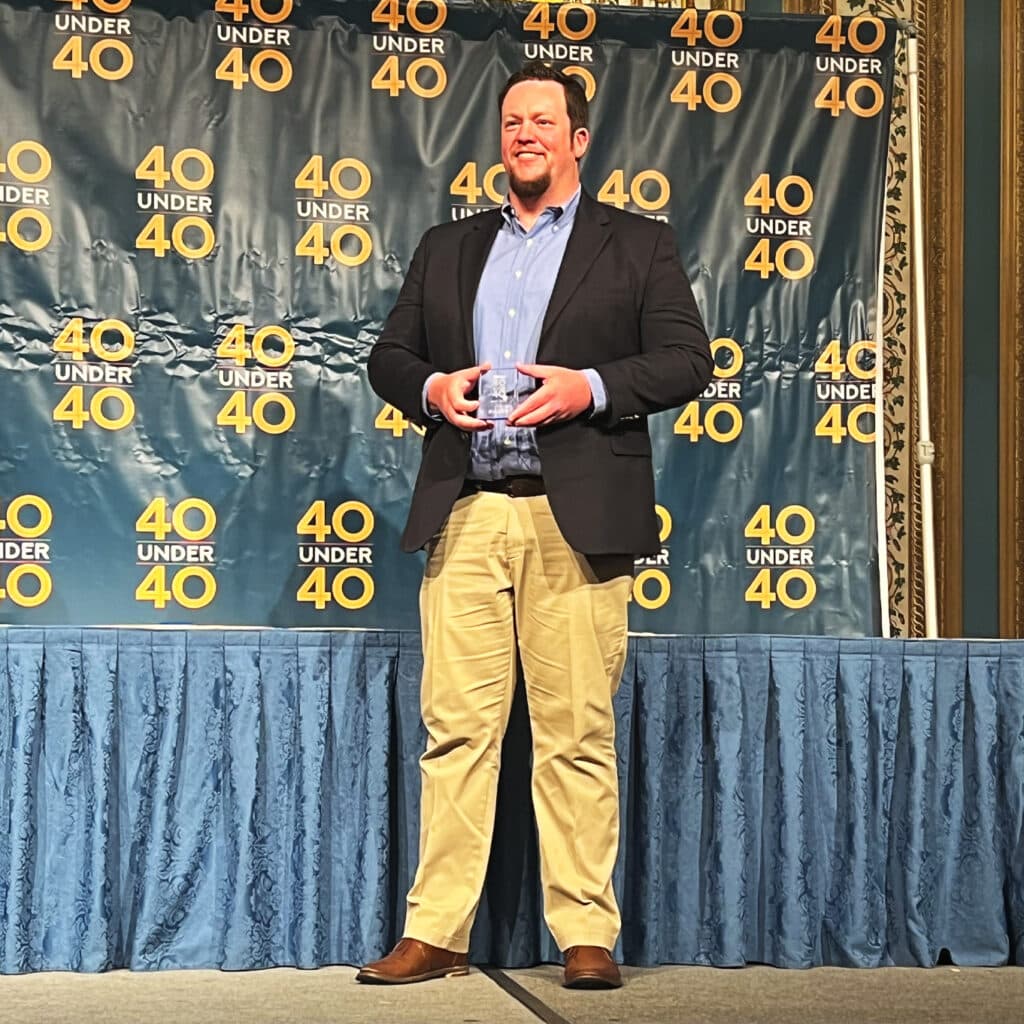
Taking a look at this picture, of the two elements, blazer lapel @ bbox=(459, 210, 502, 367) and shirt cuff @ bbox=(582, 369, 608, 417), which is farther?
blazer lapel @ bbox=(459, 210, 502, 367)

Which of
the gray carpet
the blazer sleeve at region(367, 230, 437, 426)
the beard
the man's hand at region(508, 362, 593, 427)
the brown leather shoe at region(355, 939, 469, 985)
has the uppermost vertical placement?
the beard

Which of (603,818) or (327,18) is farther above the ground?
(327,18)

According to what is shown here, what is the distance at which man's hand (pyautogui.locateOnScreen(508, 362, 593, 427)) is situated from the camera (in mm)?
2740

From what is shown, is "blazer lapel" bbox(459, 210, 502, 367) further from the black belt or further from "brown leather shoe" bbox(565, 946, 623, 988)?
"brown leather shoe" bbox(565, 946, 623, 988)

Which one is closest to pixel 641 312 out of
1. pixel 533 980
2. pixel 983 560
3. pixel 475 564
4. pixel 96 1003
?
pixel 475 564

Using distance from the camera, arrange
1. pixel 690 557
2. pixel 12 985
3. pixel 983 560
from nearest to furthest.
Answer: pixel 12 985 → pixel 690 557 → pixel 983 560

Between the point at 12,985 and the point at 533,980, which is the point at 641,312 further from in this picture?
the point at 12,985

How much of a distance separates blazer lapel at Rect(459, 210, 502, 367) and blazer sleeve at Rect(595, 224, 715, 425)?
0.89ft

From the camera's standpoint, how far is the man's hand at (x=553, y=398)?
8.99 ft

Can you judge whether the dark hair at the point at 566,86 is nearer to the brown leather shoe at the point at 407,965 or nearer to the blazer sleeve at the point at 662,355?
the blazer sleeve at the point at 662,355

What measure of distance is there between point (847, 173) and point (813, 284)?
11.2 inches

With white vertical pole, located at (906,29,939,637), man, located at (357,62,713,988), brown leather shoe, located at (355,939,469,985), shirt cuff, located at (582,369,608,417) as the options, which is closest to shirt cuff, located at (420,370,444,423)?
man, located at (357,62,713,988)

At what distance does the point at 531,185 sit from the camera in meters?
2.95

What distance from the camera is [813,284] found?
395cm
